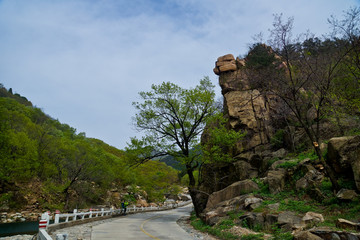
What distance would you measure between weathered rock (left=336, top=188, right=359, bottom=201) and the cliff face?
593 inches

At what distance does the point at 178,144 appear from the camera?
23.0m

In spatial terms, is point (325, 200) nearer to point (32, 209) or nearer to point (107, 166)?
point (107, 166)

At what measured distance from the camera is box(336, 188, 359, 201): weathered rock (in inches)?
440

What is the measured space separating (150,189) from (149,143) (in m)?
25.3

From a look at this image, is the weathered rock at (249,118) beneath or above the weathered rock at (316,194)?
above

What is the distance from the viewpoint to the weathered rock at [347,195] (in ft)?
36.6

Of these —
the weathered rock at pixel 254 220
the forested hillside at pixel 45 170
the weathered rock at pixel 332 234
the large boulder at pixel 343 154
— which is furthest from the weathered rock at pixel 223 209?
the forested hillside at pixel 45 170

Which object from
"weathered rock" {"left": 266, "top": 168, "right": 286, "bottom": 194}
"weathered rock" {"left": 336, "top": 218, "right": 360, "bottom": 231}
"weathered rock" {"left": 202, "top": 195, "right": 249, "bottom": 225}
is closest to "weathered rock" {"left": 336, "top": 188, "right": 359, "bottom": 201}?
"weathered rock" {"left": 336, "top": 218, "right": 360, "bottom": 231}

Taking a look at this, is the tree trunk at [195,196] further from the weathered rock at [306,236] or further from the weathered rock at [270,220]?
the weathered rock at [306,236]

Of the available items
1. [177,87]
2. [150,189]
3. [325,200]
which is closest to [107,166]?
[150,189]

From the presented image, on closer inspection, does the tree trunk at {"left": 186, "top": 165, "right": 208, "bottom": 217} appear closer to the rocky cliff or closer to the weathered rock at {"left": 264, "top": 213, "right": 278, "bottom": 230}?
the rocky cliff

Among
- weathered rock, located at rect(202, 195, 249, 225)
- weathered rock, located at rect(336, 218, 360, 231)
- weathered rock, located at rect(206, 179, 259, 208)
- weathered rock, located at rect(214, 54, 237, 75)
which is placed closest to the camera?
weathered rock, located at rect(336, 218, 360, 231)

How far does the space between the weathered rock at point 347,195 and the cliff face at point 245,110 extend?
15070mm

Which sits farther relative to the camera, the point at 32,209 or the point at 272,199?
the point at 32,209
